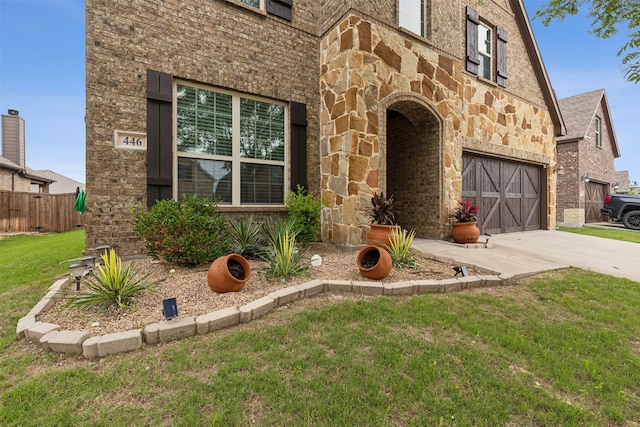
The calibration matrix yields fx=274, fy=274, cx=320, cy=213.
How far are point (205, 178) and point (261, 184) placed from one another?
1.07 meters

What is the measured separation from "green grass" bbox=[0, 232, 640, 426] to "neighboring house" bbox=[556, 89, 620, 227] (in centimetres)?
1335

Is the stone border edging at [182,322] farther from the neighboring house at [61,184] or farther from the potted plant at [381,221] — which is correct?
the neighboring house at [61,184]

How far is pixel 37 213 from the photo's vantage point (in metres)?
11.3

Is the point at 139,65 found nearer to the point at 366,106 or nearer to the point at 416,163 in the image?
the point at 366,106

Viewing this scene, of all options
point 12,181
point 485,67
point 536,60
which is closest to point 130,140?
point 485,67

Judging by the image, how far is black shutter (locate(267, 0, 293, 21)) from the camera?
18.0 ft

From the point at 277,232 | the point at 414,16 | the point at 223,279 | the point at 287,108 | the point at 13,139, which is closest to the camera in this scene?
the point at 223,279

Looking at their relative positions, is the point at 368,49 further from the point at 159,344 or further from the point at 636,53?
the point at 159,344

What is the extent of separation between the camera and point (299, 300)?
306 centimetres

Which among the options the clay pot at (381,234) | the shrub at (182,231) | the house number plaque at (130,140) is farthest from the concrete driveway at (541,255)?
the house number plaque at (130,140)

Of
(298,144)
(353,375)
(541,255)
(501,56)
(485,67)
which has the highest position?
(501,56)

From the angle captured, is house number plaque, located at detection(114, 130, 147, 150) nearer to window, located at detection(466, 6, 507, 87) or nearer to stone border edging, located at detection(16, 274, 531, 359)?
stone border edging, located at detection(16, 274, 531, 359)

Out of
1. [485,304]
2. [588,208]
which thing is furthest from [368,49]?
[588,208]

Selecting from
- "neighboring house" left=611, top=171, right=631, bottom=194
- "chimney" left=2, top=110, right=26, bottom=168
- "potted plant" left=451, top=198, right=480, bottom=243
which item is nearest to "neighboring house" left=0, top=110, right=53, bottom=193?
Answer: "chimney" left=2, top=110, right=26, bottom=168
